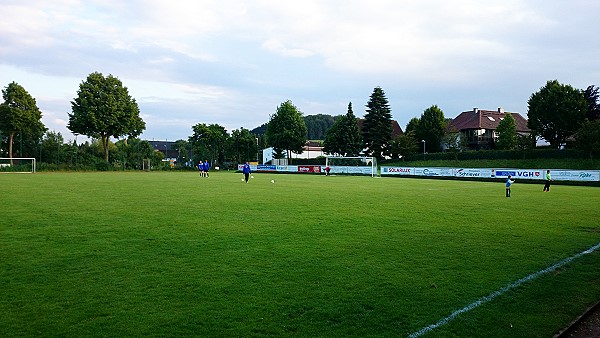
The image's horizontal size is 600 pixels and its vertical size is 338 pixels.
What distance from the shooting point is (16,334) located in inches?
185

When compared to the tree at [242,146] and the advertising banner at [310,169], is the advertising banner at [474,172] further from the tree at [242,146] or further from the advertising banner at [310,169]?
the tree at [242,146]

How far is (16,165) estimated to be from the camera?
184 ft

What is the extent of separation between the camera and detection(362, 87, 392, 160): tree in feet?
239

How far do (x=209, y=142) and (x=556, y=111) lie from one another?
60.9m

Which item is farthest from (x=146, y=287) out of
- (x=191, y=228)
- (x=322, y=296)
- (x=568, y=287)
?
(x=568, y=287)

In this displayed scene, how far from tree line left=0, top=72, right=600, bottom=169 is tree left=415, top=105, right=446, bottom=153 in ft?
0.54

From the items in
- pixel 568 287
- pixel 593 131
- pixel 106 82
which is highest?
pixel 106 82

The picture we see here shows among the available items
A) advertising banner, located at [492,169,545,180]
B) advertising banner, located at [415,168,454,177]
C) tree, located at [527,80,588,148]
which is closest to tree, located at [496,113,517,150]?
tree, located at [527,80,588,148]

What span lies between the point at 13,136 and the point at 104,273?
71195 millimetres

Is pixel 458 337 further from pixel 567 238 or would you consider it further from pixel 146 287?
pixel 567 238

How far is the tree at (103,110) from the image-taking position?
222 ft

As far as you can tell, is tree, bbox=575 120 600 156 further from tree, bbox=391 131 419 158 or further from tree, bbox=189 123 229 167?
tree, bbox=189 123 229 167

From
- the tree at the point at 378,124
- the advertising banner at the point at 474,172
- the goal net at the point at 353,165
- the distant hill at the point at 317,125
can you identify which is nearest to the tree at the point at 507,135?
the tree at the point at 378,124

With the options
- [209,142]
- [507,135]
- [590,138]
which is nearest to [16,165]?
[209,142]
